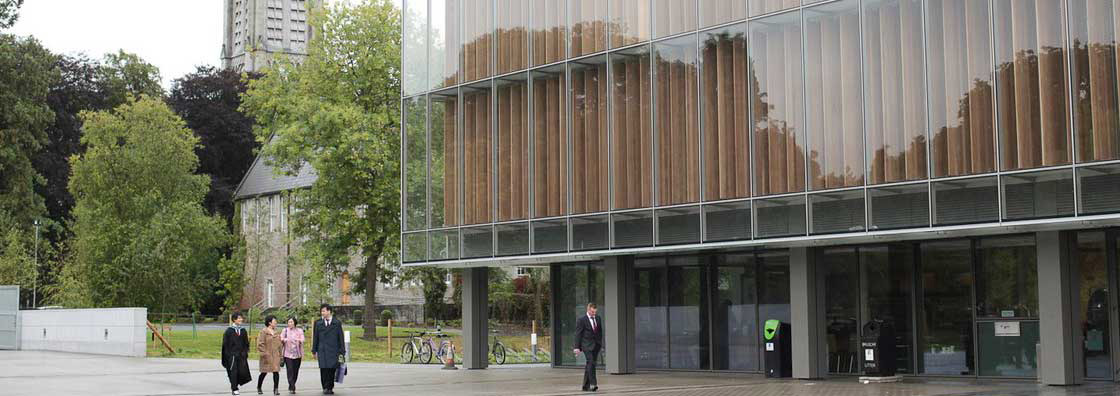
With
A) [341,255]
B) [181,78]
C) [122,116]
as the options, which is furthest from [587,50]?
[181,78]

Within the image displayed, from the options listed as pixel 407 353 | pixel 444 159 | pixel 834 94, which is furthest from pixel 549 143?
pixel 407 353

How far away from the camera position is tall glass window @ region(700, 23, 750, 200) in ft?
84.1

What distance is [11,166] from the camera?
61.2m

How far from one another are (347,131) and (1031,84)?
33102 mm

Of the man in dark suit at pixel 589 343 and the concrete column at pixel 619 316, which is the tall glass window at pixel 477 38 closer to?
the concrete column at pixel 619 316

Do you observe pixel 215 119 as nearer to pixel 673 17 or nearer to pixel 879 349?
pixel 673 17

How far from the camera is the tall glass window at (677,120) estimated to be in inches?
1046

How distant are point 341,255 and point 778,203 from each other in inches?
1210

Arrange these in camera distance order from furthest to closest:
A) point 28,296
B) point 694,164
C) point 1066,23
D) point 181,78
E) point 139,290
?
point 181,78 → point 28,296 → point 139,290 → point 694,164 → point 1066,23

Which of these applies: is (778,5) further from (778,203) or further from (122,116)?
(122,116)

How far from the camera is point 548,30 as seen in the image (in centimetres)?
2981

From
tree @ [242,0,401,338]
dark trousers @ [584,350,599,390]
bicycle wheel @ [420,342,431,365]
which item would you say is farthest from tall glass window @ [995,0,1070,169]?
tree @ [242,0,401,338]

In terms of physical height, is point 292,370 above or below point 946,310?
below

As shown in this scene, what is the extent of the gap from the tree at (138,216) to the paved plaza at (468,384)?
100ft
